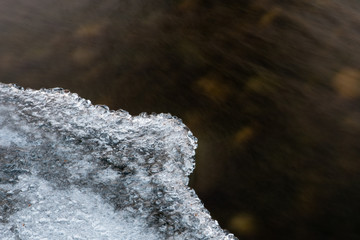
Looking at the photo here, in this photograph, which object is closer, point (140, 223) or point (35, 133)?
point (140, 223)

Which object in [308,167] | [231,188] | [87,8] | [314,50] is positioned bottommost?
[231,188]

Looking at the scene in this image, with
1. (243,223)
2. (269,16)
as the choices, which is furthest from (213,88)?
(243,223)

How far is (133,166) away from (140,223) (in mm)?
264

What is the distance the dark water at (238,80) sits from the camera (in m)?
1.70

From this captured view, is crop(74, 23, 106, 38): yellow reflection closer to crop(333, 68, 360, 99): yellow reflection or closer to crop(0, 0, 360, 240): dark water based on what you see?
crop(0, 0, 360, 240): dark water

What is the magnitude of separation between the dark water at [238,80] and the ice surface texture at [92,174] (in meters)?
0.11

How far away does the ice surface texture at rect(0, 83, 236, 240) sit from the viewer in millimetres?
1544

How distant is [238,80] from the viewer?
→ 84.4 inches

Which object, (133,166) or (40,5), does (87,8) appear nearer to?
(40,5)

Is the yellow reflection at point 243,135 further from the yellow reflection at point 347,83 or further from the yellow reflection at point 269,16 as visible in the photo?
the yellow reflection at point 269,16

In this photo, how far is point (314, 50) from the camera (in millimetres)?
2252

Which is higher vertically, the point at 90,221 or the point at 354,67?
the point at 354,67

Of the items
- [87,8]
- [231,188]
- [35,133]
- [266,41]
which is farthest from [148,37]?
[231,188]

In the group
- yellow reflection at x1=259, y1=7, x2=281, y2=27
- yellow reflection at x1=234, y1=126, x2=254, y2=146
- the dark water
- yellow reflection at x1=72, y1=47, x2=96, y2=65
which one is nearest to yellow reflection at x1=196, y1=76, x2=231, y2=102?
the dark water
